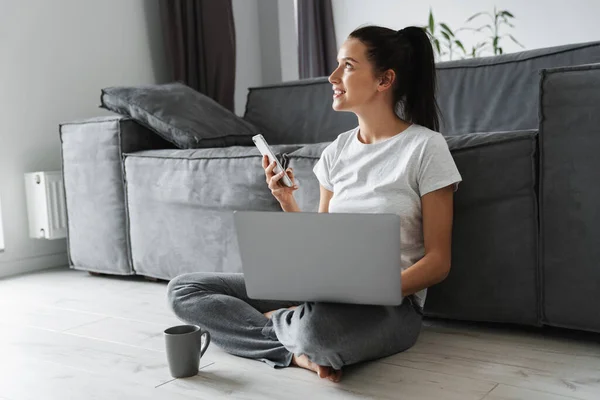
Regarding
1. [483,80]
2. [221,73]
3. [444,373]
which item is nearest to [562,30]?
[483,80]

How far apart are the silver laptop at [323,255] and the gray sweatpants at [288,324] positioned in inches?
2.4

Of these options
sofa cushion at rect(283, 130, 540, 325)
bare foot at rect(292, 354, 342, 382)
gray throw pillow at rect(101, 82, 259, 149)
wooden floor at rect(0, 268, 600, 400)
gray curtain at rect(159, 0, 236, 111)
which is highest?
gray curtain at rect(159, 0, 236, 111)

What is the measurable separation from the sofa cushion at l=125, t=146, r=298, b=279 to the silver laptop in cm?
71

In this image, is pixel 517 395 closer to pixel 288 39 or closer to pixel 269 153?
pixel 269 153

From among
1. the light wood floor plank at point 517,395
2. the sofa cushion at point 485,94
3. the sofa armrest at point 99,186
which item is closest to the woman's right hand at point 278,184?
the light wood floor plank at point 517,395

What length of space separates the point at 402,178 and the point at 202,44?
2.37m

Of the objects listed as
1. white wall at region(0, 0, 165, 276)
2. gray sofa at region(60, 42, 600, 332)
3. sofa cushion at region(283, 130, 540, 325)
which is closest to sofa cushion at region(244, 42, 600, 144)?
gray sofa at region(60, 42, 600, 332)

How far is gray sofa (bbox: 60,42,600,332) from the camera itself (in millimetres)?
1588

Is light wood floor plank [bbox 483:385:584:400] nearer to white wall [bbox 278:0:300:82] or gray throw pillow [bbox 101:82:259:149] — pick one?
gray throw pillow [bbox 101:82:259:149]

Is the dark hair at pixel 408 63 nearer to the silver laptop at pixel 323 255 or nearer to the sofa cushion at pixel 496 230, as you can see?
the sofa cushion at pixel 496 230

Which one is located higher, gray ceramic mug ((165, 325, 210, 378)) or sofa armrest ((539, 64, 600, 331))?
sofa armrest ((539, 64, 600, 331))

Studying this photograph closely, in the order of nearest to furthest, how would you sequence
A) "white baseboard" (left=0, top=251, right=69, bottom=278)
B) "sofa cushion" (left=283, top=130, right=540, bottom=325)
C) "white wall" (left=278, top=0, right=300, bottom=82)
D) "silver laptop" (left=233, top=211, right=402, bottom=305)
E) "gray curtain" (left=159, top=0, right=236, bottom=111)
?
1. "silver laptop" (left=233, top=211, right=402, bottom=305)
2. "sofa cushion" (left=283, top=130, right=540, bottom=325)
3. "white baseboard" (left=0, top=251, right=69, bottom=278)
4. "gray curtain" (left=159, top=0, right=236, bottom=111)
5. "white wall" (left=278, top=0, right=300, bottom=82)

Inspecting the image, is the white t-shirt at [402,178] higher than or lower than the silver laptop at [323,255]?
higher

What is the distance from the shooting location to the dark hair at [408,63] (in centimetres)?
161
